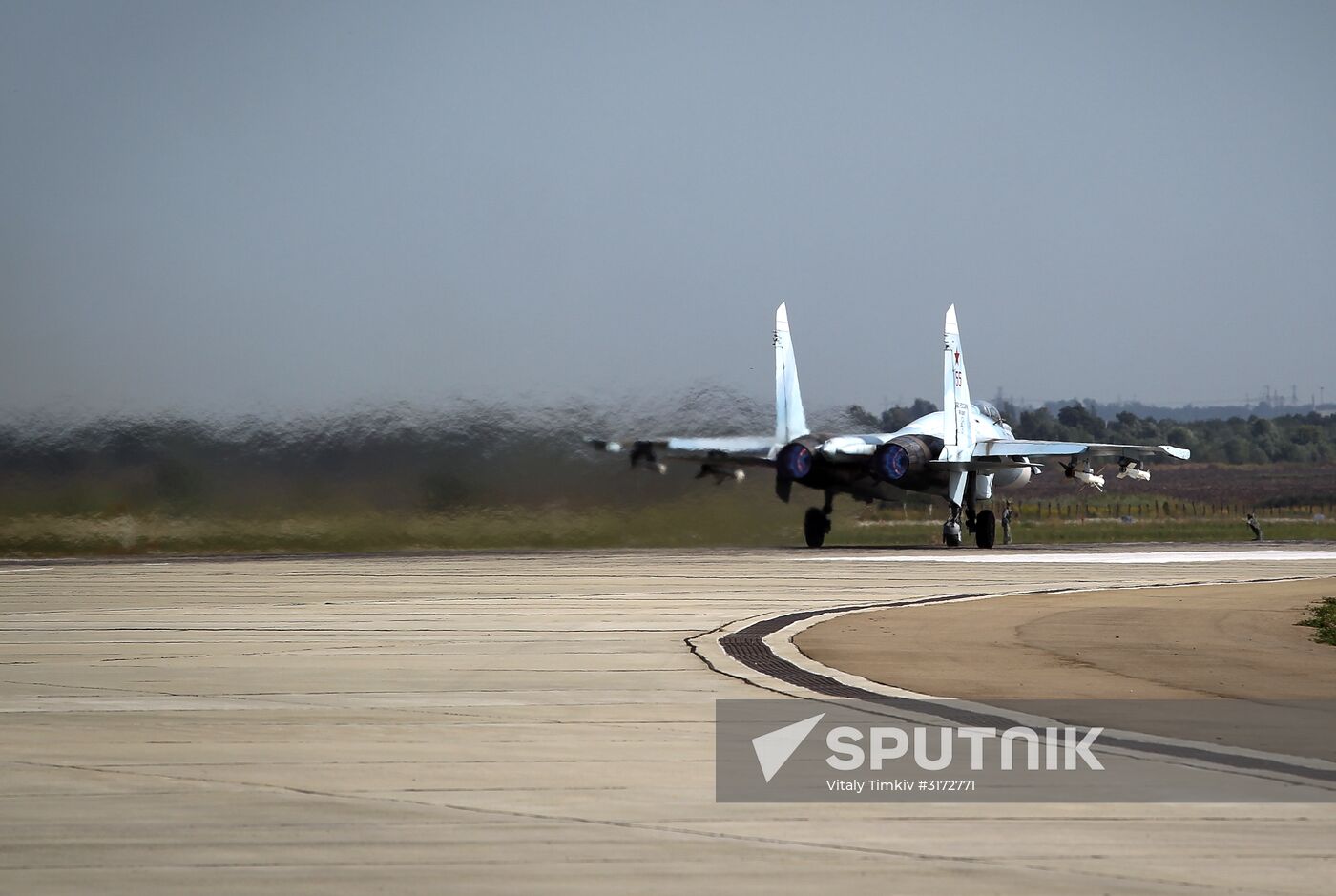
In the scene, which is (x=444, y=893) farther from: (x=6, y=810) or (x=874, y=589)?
(x=874, y=589)

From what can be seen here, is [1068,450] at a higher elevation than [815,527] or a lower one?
higher

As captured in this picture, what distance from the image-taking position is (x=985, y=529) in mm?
49188

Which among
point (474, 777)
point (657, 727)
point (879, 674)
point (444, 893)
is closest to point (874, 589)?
point (879, 674)

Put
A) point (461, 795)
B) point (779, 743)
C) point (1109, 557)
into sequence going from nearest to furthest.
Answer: point (461, 795) → point (779, 743) → point (1109, 557)

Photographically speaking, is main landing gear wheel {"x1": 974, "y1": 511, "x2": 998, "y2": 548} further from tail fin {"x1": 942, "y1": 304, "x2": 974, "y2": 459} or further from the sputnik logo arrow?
the sputnik logo arrow

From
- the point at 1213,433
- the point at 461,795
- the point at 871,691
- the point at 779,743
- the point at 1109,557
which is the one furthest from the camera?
the point at 1213,433

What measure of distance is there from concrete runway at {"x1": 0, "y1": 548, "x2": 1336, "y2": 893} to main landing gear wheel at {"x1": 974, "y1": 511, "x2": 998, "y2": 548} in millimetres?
30461

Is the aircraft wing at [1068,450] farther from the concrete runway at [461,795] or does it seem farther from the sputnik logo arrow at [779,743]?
the sputnik logo arrow at [779,743]

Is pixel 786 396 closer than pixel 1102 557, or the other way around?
pixel 1102 557

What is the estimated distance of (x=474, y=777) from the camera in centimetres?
916

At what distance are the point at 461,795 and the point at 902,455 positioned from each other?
128 feet

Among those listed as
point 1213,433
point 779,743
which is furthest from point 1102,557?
point 1213,433

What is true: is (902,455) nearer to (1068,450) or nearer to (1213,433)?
(1068,450)

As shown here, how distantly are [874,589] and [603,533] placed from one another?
18.4 m
